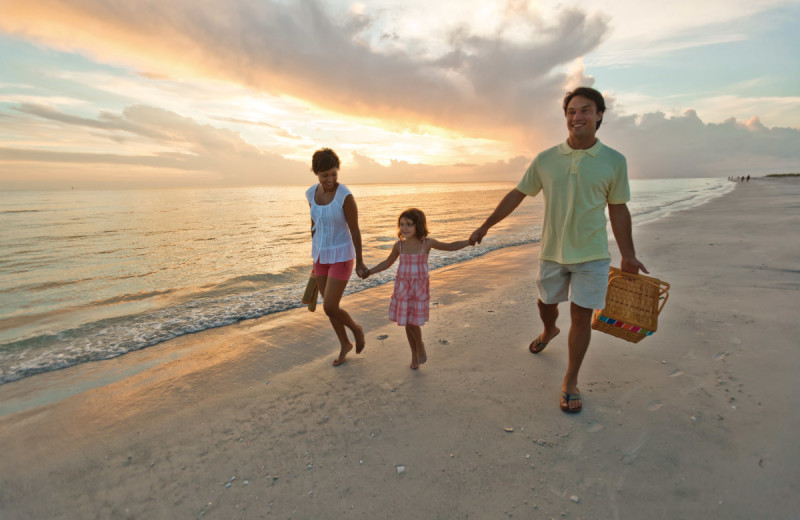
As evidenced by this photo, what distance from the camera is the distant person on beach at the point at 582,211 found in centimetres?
285

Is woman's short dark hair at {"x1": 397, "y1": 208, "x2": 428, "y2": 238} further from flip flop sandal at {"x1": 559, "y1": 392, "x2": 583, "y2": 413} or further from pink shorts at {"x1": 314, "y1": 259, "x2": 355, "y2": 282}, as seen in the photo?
flip flop sandal at {"x1": 559, "y1": 392, "x2": 583, "y2": 413}

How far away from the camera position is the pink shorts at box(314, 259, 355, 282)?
12.6ft

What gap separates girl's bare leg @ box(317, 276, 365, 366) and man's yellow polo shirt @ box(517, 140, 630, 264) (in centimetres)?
212

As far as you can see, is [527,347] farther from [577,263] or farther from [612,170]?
[612,170]

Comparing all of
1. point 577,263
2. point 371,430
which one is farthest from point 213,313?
point 577,263

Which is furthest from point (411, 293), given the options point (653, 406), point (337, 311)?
point (653, 406)

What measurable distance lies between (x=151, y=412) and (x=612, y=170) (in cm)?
432

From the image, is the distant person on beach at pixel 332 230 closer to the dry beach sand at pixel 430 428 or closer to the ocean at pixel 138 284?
the dry beach sand at pixel 430 428

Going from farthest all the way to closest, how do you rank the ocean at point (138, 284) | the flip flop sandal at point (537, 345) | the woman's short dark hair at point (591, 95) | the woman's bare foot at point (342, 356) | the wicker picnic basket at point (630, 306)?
the ocean at point (138, 284) → the woman's bare foot at point (342, 356) → the flip flop sandal at point (537, 345) → the wicker picnic basket at point (630, 306) → the woman's short dark hair at point (591, 95)

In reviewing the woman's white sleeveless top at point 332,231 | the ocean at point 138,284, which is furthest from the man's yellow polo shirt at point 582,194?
the ocean at point 138,284

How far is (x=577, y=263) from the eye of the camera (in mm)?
2967

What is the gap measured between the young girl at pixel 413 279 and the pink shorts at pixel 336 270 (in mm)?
355

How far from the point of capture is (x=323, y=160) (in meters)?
3.66

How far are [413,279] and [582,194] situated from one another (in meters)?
1.69
